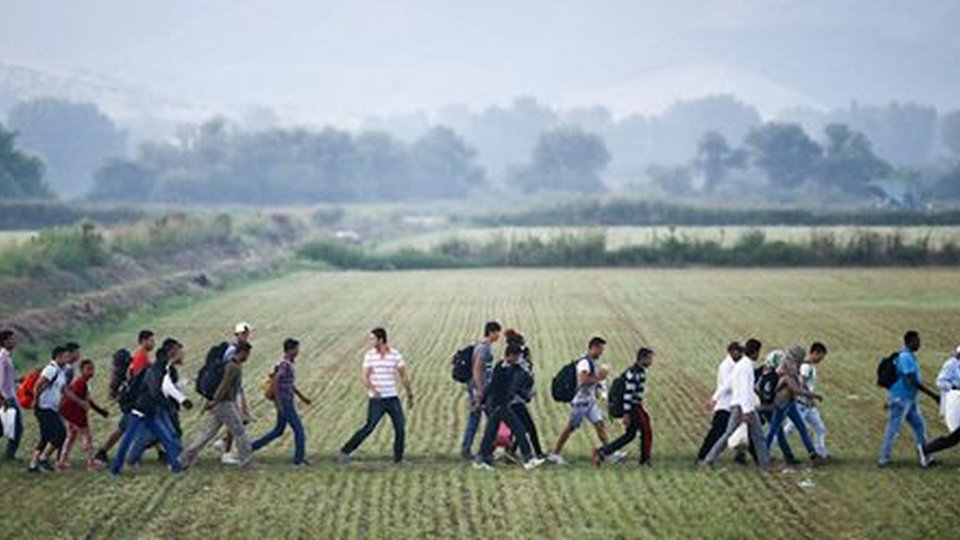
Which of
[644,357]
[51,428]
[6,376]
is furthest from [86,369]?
[644,357]

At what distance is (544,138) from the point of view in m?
157

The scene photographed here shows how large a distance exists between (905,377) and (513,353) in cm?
477

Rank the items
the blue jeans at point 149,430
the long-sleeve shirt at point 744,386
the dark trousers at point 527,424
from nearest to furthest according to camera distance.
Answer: the long-sleeve shirt at point 744,386
the blue jeans at point 149,430
the dark trousers at point 527,424

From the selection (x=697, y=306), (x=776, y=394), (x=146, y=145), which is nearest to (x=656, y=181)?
(x=146, y=145)

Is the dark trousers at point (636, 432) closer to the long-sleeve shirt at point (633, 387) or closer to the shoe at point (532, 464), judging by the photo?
the long-sleeve shirt at point (633, 387)

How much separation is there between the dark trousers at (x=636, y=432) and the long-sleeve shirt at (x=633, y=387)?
8 cm

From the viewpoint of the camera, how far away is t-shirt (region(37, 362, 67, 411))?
16391 millimetres

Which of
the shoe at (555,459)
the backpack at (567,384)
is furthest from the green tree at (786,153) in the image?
the backpack at (567,384)

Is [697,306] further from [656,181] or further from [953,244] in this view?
[656,181]

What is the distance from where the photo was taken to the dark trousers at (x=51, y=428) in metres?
16.4

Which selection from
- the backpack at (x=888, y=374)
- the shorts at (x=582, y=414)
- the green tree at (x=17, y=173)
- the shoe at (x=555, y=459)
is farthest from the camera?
the green tree at (x=17, y=173)

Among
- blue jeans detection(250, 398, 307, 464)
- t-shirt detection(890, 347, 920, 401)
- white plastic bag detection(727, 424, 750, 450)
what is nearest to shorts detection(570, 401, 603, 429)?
white plastic bag detection(727, 424, 750, 450)

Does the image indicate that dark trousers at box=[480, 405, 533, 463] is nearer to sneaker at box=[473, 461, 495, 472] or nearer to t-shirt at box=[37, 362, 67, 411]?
sneaker at box=[473, 461, 495, 472]

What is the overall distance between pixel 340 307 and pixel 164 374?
81.6 ft
